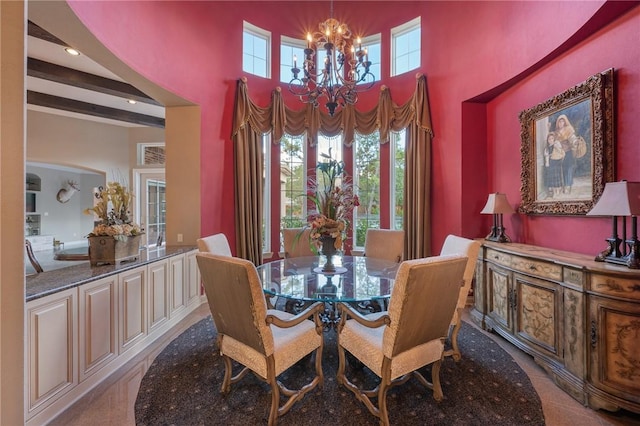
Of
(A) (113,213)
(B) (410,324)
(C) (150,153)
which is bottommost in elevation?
(B) (410,324)

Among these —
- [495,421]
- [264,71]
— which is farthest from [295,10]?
[495,421]

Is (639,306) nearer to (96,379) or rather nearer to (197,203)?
(96,379)

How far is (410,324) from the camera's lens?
5.20ft

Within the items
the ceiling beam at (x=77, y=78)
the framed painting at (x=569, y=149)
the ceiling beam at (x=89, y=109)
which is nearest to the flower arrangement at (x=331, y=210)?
the framed painting at (x=569, y=149)

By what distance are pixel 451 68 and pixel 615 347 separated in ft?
11.7

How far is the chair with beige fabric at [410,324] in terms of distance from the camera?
1.51 m

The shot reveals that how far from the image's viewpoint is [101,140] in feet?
20.6

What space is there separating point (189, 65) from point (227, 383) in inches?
144

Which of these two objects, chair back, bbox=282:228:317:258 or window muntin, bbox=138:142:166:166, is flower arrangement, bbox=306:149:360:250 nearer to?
chair back, bbox=282:228:317:258

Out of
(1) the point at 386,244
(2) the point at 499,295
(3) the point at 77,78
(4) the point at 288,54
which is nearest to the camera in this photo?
(2) the point at 499,295

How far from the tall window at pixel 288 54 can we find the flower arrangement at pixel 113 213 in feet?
10.7

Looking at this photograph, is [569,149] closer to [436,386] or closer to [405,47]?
[436,386]

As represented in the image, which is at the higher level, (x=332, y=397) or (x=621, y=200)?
(x=621, y=200)

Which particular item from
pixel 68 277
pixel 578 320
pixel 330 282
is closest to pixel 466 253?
pixel 578 320
